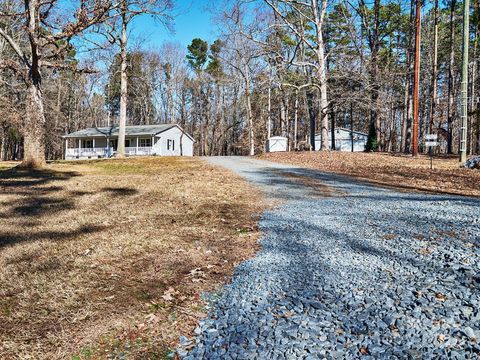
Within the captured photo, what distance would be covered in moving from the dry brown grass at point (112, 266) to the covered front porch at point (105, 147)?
26422mm

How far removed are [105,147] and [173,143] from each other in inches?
284

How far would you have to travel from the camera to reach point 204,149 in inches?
1702

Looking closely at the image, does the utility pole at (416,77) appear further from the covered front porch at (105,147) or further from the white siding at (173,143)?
the covered front porch at (105,147)

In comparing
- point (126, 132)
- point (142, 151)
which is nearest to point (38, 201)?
point (142, 151)

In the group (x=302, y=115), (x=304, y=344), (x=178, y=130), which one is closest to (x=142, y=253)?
(x=304, y=344)

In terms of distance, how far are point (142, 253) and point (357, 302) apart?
235cm

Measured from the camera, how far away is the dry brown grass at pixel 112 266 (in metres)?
2.17

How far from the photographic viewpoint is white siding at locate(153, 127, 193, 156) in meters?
33.4

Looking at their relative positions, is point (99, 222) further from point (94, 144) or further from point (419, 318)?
point (94, 144)

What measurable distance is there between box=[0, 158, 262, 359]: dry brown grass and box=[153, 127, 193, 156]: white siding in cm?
2678

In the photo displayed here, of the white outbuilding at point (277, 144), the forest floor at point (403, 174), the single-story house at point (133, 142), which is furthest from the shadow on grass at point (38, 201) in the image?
the single-story house at point (133, 142)

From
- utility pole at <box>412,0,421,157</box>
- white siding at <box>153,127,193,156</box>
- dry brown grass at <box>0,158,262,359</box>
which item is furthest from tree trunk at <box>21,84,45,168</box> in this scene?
white siding at <box>153,127,193,156</box>

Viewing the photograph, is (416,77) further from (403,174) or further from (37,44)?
(37,44)

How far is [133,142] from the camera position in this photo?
3478 cm
